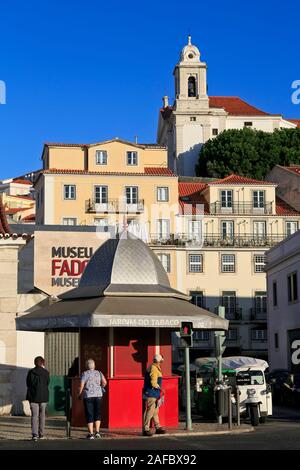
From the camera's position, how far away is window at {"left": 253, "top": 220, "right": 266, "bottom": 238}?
71688mm

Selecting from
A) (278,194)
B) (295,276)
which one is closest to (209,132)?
(278,194)

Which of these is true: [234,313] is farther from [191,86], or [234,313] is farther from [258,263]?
[191,86]

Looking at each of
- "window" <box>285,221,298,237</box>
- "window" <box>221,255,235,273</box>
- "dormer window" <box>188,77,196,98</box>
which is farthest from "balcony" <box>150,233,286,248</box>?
"dormer window" <box>188,77,196,98</box>

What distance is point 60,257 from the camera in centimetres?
3291

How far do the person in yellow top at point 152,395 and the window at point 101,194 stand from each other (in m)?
51.6

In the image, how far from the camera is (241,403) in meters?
24.6

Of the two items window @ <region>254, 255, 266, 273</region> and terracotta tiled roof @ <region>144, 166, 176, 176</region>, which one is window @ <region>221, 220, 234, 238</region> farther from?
terracotta tiled roof @ <region>144, 166, 176, 176</region>

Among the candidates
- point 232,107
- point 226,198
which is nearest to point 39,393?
point 226,198

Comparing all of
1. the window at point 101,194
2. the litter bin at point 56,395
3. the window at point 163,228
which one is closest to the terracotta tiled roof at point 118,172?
the window at point 101,194

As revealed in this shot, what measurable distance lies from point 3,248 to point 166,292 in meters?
6.83

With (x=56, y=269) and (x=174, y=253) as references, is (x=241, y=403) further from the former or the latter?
(x=174, y=253)

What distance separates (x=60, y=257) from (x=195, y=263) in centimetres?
3664
